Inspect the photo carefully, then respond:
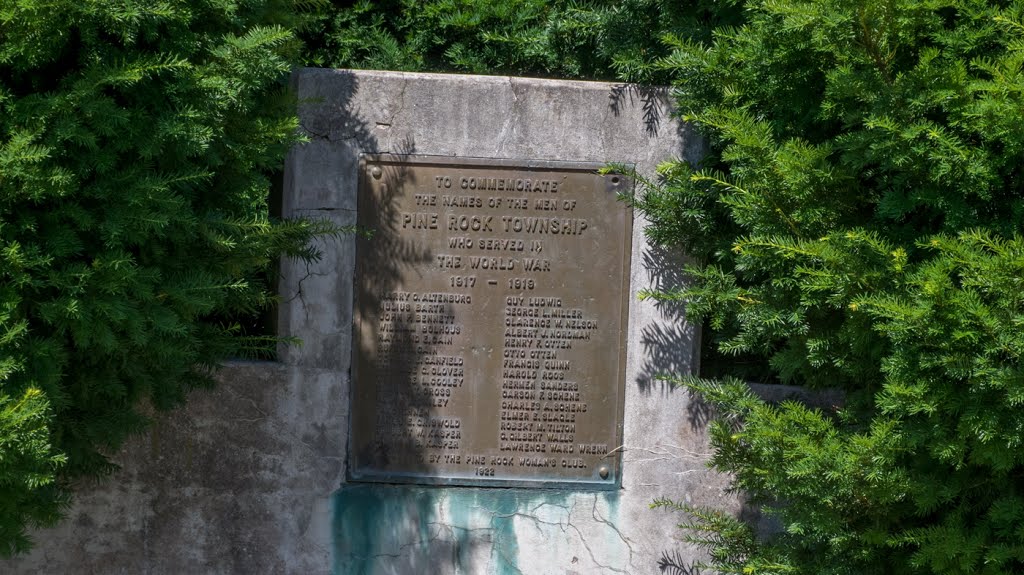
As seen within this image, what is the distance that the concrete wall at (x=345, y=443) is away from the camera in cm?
467

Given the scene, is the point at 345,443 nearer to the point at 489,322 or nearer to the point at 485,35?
the point at 489,322

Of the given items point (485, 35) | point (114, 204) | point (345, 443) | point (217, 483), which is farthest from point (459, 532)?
point (485, 35)

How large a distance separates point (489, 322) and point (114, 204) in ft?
6.14

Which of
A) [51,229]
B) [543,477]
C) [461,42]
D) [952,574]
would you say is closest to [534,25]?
[461,42]

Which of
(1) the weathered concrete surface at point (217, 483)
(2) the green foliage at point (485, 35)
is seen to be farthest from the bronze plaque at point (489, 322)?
(2) the green foliage at point (485, 35)

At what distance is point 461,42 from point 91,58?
7.78 ft

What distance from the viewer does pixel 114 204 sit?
144 inches

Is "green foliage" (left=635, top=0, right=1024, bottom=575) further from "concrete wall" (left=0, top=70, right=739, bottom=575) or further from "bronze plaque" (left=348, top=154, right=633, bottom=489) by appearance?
"bronze plaque" (left=348, top=154, right=633, bottom=489)

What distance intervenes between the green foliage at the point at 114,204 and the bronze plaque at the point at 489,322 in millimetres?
706

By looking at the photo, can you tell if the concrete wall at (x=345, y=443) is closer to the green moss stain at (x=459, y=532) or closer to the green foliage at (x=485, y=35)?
the green moss stain at (x=459, y=532)

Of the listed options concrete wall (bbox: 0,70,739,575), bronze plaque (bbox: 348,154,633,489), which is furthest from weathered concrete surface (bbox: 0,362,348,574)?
bronze plaque (bbox: 348,154,633,489)

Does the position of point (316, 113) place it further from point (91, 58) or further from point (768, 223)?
point (768, 223)

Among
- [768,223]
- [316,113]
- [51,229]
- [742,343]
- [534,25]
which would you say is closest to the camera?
[51,229]

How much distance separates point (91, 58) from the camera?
360cm
